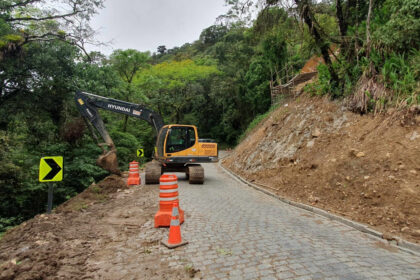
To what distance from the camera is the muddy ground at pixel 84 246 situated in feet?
11.1

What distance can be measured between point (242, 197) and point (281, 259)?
15.9ft

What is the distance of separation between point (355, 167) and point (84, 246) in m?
6.65

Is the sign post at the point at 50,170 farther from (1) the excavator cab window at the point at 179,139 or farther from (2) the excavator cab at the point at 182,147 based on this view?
(1) the excavator cab window at the point at 179,139

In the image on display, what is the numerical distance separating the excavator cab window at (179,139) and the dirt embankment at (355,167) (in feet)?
11.9

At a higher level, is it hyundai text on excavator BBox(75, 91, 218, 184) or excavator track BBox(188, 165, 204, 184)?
hyundai text on excavator BBox(75, 91, 218, 184)

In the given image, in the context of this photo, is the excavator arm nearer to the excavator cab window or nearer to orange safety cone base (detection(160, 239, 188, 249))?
the excavator cab window

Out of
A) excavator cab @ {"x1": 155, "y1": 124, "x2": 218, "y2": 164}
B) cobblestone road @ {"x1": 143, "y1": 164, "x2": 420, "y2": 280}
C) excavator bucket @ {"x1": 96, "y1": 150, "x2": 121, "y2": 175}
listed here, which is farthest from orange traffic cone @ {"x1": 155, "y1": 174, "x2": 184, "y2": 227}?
excavator bucket @ {"x1": 96, "y1": 150, "x2": 121, "y2": 175}

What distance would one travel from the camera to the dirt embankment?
5145mm

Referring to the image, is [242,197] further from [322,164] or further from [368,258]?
[368,258]

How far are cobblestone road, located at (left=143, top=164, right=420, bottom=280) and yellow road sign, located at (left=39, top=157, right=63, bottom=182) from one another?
8.88ft

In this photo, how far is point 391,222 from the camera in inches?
194

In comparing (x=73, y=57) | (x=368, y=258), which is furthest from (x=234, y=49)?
(x=368, y=258)

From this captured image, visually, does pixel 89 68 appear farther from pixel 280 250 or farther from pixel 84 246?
pixel 280 250

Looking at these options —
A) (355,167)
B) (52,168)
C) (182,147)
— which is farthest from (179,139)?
(355,167)
